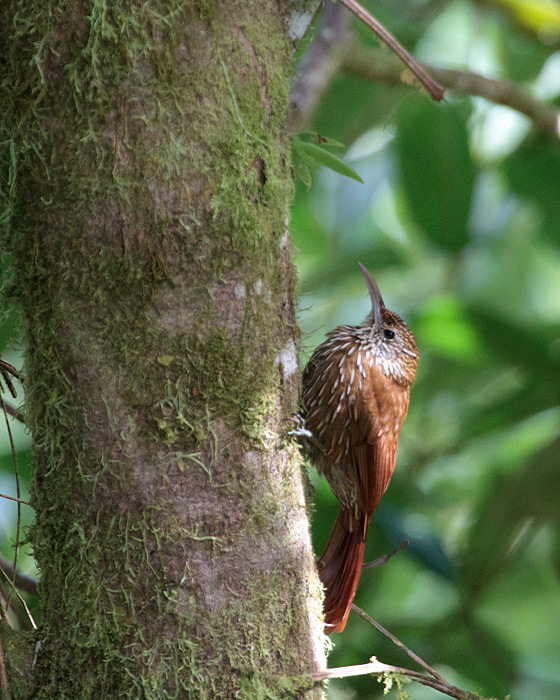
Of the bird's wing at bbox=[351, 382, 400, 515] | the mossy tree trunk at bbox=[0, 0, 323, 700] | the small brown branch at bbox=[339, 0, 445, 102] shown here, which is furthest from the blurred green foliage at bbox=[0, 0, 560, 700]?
the small brown branch at bbox=[339, 0, 445, 102]

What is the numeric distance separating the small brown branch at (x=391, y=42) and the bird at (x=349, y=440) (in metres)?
1.01

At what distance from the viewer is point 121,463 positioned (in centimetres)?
145

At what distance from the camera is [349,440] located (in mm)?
2529

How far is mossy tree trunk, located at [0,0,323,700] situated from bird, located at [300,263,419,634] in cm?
94

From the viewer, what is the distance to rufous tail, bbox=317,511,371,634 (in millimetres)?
2314

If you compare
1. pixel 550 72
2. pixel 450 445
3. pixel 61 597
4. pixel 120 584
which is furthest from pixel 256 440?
pixel 550 72

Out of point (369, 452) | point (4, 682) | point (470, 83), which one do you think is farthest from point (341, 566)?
point (470, 83)

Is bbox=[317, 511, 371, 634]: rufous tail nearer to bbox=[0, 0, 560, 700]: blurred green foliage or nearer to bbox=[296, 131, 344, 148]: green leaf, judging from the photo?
bbox=[0, 0, 560, 700]: blurred green foliage

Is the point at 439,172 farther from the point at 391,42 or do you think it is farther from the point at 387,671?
the point at 387,671

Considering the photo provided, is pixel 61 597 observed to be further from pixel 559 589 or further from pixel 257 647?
pixel 559 589

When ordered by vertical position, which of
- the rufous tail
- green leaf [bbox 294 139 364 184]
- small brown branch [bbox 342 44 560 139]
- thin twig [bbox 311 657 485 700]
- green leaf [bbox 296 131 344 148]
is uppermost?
small brown branch [bbox 342 44 560 139]

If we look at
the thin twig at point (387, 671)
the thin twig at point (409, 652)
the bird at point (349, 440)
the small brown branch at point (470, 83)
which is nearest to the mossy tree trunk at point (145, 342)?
the thin twig at point (387, 671)

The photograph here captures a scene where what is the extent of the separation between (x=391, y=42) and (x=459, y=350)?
1.48 meters

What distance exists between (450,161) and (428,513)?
1.55 metres
